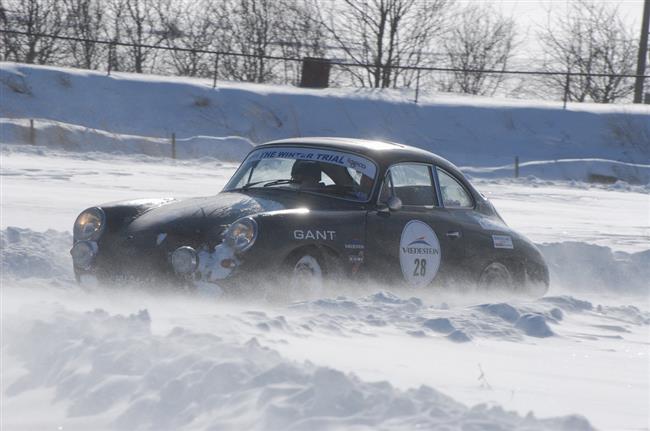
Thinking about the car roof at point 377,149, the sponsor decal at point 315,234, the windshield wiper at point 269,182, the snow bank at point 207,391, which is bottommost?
the snow bank at point 207,391

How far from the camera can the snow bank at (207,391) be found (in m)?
3.97

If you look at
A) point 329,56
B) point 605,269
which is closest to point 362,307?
point 605,269

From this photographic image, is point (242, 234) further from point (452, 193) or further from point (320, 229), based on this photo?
point (452, 193)

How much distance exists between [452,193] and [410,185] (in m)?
0.47

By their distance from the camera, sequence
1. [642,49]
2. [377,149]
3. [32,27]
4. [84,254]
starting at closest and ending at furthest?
[84,254] < [377,149] < [642,49] < [32,27]

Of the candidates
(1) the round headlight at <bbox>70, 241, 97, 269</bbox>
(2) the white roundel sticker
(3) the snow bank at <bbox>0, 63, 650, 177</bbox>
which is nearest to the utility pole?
(3) the snow bank at <bbox>0, 63, 650, 177</bbox>

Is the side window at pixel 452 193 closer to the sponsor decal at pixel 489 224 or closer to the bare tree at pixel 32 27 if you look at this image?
the sponsor decal at pixel 489 224

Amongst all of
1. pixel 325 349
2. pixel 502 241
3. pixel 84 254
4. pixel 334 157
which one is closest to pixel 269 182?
pixel 334 157

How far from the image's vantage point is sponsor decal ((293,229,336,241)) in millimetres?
7344

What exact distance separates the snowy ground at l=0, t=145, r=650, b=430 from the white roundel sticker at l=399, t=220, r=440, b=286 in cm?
13

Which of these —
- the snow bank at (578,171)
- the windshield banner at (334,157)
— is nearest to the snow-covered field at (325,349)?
the windshield banner at (334,157)

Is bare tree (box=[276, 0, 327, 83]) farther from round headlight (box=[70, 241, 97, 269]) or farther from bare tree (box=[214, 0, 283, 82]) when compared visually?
round headlight (box=[70, 241, 97, 269])

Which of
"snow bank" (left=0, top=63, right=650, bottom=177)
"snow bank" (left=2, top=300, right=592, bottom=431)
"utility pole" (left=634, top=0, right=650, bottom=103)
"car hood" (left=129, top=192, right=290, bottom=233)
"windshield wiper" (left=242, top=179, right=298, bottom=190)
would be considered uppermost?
A: "utility pole" (left=634, top=0, right=650, bottom=103)

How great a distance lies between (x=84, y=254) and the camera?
7801 millimetres
